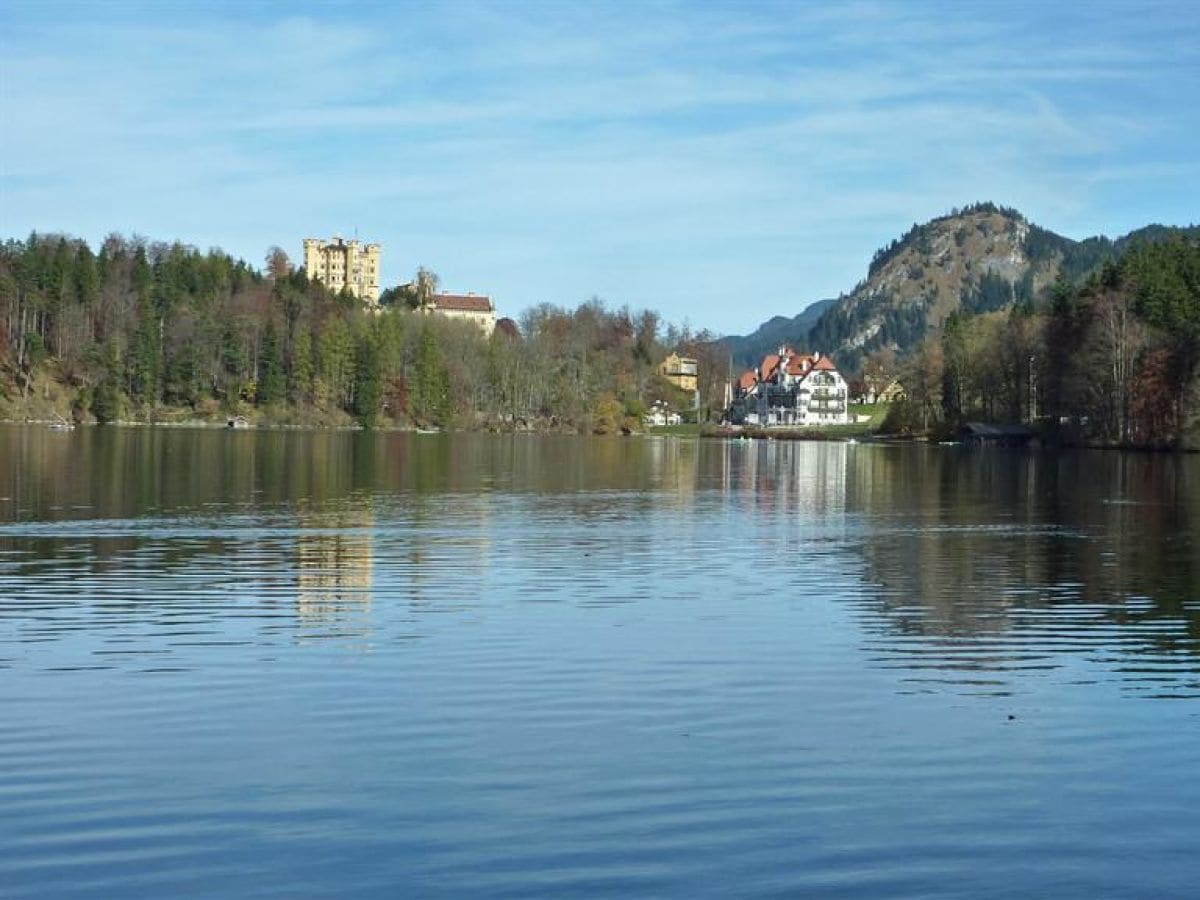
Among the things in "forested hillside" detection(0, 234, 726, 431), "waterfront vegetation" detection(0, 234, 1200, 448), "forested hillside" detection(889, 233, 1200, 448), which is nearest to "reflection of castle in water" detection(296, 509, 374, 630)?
"forested hillside" detection(889, 233, 1200, 448)

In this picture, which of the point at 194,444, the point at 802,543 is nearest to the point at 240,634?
the point at 802,543

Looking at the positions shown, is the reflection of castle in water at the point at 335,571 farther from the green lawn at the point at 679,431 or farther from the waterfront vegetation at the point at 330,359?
the green lawn at the point at 679,431

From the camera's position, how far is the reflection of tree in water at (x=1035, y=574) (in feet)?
68.9

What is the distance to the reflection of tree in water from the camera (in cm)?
2102

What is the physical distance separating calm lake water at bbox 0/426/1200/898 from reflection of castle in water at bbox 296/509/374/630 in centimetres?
15

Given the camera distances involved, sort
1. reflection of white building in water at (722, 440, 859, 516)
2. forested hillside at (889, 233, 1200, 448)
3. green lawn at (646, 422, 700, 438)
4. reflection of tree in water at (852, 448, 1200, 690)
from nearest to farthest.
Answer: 1. reflection of tree in water at (852, 448, 1200, 690)
2. reflection of white building in water at (722, 440, 859, 516)
3. forested hillside at (889, 233, 1200, 448)
4. green lawn at (646, 422, 700, 438)

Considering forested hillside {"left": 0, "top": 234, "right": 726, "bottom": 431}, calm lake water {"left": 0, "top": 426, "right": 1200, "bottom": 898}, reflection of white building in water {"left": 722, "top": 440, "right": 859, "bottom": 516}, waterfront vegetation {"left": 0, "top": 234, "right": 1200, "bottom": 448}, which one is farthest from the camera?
forested hillside {"left": 0, "top": 234, "right": 726, "bottom": 431}

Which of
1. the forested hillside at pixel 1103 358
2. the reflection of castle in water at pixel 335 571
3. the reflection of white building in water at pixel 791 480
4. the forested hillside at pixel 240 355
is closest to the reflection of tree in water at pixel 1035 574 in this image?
the reflection of white building in water at pixel 791 480

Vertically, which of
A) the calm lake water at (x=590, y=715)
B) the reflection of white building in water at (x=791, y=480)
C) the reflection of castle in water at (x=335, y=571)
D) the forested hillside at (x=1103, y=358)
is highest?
the forested hillside at (x=1103, y=358)

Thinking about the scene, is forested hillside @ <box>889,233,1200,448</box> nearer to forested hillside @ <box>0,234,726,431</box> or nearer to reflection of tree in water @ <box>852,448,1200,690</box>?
reflection of tree in water @ <box>852,448,1200,690</box>

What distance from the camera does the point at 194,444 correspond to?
101 metres

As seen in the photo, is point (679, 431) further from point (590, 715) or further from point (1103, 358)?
point (590, 715)

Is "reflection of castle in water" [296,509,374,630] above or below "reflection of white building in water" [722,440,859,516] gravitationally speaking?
below

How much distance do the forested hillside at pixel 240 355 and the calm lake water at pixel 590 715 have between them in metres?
129
